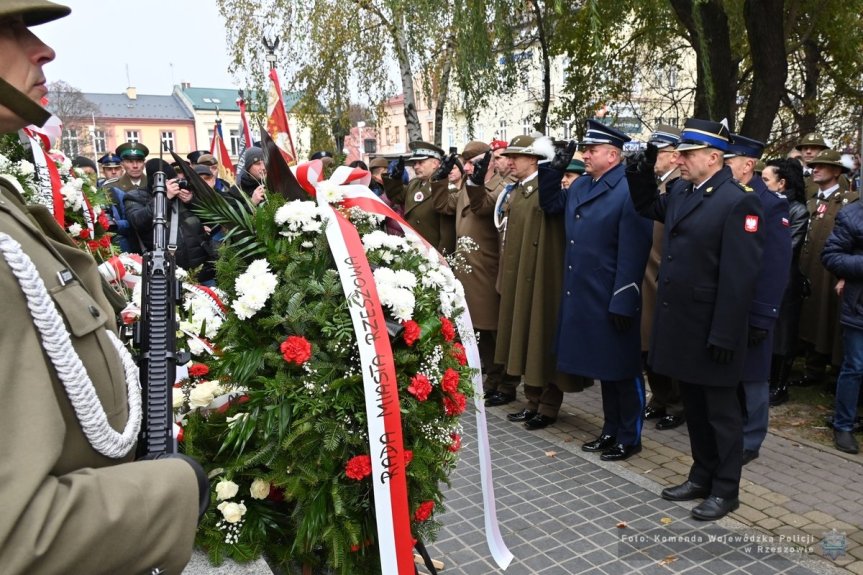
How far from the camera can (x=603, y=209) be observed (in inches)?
193

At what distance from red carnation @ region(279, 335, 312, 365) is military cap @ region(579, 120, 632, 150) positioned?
3257mm

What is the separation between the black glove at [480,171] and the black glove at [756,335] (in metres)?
2.59

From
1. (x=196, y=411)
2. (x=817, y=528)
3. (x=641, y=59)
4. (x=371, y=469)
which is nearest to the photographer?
(x=371, y=469)

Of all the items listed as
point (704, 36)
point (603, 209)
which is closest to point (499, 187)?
point (603, 209)

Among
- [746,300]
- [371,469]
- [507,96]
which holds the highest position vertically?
[507,96]

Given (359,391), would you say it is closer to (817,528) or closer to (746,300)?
(746,300)

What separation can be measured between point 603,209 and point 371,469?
3114 mm

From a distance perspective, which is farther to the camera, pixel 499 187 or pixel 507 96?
pixel 507 96

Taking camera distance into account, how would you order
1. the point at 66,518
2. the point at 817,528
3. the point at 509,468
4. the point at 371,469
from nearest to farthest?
the point at 66,518, the point at 371,469, the point at 817,528, the point at 509,468

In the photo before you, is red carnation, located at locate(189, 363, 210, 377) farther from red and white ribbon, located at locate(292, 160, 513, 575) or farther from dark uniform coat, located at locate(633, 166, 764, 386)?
dark uniform coat, located at locate(633, 166, 764, 386)

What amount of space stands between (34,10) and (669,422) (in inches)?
211

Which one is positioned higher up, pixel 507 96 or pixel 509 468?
pixel 507 96

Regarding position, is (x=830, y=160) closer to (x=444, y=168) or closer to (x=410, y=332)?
(x=444, y=168)

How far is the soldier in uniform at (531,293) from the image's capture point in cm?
557
